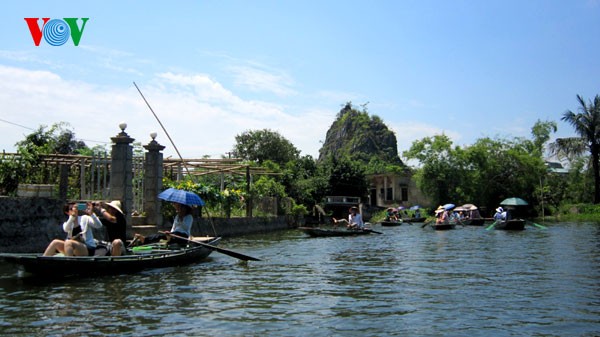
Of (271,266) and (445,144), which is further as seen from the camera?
(445,144)

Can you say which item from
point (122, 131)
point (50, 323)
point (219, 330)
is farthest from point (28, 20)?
point (219, 330)

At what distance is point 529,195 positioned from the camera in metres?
54.3

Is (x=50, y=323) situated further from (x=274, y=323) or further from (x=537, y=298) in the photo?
(x=537, y=298)

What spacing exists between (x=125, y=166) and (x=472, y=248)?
488 inches

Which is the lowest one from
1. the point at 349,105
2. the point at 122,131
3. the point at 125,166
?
the point at 125,166

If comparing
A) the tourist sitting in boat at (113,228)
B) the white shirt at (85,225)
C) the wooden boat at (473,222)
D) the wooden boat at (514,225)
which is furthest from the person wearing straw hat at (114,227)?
the wooden boat at (473,222)

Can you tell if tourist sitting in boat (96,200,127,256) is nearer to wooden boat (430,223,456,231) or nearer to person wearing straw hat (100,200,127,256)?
person wearing straw hat (100,200,127,256)

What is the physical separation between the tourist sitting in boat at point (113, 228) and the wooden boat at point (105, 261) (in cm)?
29

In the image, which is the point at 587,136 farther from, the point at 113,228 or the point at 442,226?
the point at 113,228

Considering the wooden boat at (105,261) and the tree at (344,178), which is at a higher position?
the tree at (344,178)

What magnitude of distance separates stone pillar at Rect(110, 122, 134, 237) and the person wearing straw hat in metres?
4.75

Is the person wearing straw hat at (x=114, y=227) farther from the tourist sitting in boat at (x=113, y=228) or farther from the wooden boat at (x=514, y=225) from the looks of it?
the wooden boat at (x=514, y=225)

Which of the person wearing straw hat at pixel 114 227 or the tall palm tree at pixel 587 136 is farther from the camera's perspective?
the tall palm tree at pixel 587 136

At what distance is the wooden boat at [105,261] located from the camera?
34.0 ft
